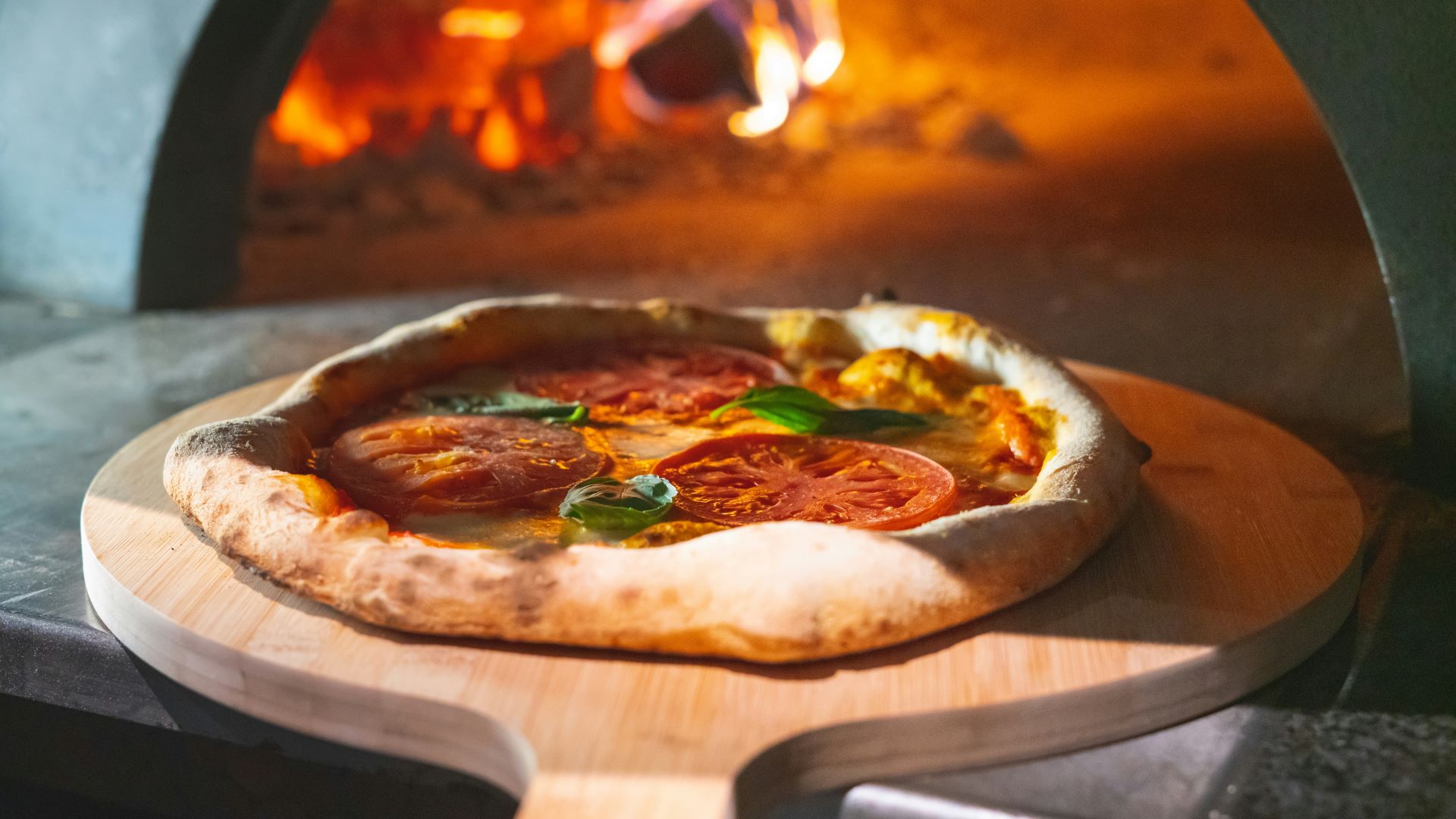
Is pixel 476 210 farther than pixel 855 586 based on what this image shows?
Yes

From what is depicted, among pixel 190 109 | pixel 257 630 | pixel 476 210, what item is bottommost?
pixel 476 210

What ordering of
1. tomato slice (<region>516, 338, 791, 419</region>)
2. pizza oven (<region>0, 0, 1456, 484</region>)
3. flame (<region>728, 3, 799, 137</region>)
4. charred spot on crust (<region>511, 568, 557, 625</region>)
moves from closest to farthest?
1. charred spot on crust (<region>511, 568, 557, 625</region>)
2. tomato slice (<region>516, 338, 791, 419</region>)
3. pizza oven (<region>0, 0, 1456, 484</region>)
4. flame (<region>728, 3, 799, 137</region>)

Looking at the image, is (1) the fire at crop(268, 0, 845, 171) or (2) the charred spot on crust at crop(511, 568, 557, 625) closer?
(2) the charred spot on crust at crop(511, 568, 557, 625)

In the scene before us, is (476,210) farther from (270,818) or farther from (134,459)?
(270,818)

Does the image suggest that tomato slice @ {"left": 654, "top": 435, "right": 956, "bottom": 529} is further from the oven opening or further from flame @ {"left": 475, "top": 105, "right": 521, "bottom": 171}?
flame @ {"left": 475, "top": 105, "right": 521, "bottom": 171}

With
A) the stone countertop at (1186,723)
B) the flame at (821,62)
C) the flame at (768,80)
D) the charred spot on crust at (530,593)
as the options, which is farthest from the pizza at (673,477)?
the flame at (821,62)

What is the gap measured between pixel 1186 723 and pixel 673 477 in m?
0.79

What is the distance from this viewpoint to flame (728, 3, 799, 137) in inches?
230

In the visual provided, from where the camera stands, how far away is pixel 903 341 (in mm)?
2438

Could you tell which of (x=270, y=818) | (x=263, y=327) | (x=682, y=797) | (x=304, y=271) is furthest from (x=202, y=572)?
(x=304, y=271)

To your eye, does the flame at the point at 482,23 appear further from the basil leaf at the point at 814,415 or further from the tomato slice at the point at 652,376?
the basil leaf at the point at 814,415

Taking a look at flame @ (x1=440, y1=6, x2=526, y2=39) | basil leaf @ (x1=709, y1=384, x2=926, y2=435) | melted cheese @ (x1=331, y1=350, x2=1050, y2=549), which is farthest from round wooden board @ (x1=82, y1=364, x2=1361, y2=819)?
flame @ (x1=440, y1=6, x2=526, y2=39)

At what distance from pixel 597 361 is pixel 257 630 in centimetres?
107

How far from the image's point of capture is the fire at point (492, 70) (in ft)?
16.4
